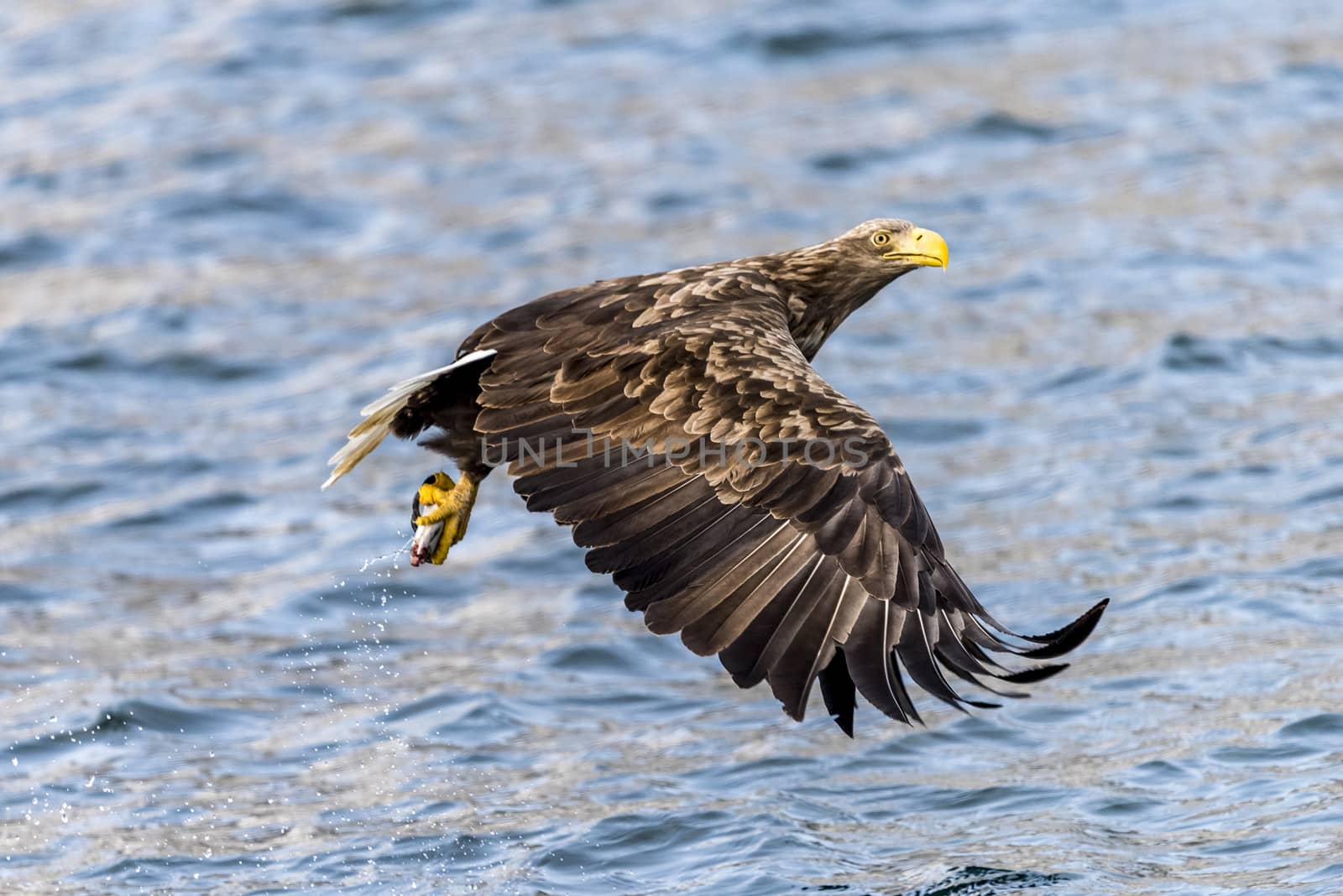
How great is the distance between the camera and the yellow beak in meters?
7.58

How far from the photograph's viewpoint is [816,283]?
7.63 metres

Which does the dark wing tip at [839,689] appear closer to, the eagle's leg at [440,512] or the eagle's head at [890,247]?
the eagle's leg at [440,512]

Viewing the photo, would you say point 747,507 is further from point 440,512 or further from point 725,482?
point 440,512

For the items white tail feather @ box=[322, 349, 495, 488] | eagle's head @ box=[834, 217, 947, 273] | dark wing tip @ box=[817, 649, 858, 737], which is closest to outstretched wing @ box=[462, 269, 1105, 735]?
dark wing tip @ box=[817, 649, 858, 737]

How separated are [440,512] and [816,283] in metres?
1.57

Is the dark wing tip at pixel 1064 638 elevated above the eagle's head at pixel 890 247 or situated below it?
below

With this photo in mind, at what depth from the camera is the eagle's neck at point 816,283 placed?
24.9ft

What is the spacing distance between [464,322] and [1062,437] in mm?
3726

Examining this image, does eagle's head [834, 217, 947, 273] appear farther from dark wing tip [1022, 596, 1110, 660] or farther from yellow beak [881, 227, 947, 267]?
dark wing tip [1022, 596, 1110, 660]

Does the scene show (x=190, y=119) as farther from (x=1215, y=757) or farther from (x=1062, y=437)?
(x=1215, y=757)

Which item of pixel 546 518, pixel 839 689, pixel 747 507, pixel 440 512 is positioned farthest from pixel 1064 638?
pixel 546 518

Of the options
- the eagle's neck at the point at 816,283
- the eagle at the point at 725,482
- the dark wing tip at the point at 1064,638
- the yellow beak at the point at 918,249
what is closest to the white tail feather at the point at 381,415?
the eagle at the point at 725,482

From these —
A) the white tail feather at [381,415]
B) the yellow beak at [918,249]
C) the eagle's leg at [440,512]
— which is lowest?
the eagle's leg at [440,512]

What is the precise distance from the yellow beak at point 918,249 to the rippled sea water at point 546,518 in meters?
1.96
